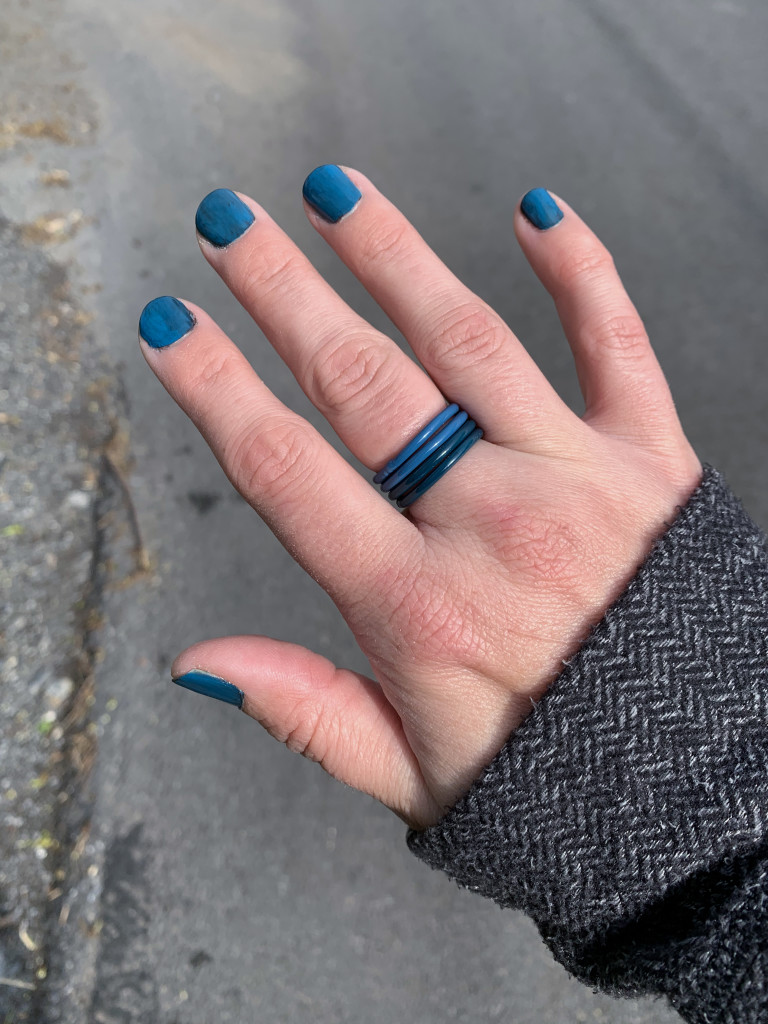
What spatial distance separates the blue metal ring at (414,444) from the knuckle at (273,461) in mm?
134

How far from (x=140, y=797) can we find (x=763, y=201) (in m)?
3.42

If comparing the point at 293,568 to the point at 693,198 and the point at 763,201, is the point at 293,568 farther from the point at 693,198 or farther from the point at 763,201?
the point at 763,201

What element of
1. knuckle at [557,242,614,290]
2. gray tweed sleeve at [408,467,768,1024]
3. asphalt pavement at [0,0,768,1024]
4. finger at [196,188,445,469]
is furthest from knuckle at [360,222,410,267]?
asphalt pavement at [0,0,768,1024]

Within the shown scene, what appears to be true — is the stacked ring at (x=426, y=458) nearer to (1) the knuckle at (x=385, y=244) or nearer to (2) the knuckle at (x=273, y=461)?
(2) the knuckle at (x=273, y=461)

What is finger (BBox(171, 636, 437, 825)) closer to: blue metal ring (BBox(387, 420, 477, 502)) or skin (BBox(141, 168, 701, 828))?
skin (BBox(141, 168, 701, 828))

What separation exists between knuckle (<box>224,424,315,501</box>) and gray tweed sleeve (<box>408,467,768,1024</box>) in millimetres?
532

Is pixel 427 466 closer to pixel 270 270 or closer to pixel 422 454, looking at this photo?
pixel 422 454

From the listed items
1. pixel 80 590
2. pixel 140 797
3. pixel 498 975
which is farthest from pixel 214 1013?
pixel 80 590

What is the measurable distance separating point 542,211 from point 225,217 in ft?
2.16

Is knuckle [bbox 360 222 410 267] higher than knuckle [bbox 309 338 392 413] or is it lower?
higher

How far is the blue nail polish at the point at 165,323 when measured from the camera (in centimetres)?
125

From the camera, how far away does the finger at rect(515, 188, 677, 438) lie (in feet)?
4.55

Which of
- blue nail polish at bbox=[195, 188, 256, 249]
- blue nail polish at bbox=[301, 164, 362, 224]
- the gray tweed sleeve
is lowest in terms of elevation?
the gray tweed sleeve

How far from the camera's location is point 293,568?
220 centimetres
